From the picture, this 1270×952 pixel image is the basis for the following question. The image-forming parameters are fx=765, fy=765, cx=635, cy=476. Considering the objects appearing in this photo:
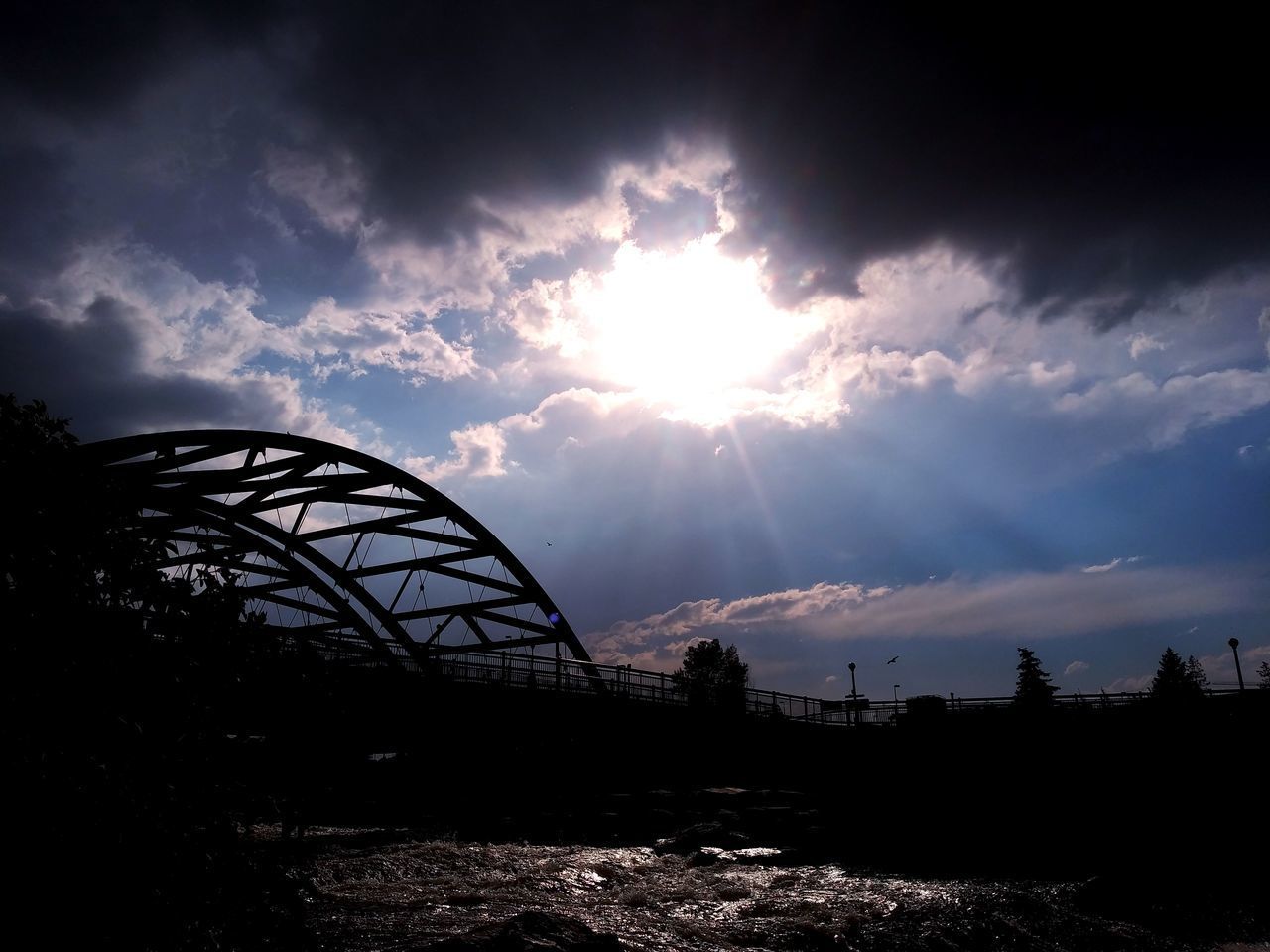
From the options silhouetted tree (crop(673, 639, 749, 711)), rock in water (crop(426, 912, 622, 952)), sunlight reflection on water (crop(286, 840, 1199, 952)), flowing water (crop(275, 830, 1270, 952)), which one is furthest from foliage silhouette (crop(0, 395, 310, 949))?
silhouetted tree (crop(673, 639, 749, 711))

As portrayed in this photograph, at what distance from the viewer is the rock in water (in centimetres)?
960

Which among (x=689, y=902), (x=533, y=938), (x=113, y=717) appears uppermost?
(x=113, y=717)

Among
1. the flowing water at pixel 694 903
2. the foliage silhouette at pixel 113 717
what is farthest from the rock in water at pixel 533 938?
the foliage silhouette at pixel 113 717

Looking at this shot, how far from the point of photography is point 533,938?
991 centimetres

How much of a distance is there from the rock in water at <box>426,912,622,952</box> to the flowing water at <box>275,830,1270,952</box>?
4.46 ft

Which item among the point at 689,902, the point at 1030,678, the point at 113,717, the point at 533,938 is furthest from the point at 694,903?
the point at 1030,678

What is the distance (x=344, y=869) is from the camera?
1747cm

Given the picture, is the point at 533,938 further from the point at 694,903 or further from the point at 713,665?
the point at 713,665

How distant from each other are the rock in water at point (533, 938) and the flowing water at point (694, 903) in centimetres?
136

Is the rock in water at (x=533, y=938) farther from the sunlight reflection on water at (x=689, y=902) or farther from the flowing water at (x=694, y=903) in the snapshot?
the sunlight reflection on water at (x=689, y=902)

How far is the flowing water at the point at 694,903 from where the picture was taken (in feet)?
41.7

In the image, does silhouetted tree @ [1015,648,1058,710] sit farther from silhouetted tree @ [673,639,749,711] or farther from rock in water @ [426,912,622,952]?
rock in water @ [426,912,622,952]

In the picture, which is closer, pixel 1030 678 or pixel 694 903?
pixel 694 903

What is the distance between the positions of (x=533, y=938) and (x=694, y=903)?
6.66 m
